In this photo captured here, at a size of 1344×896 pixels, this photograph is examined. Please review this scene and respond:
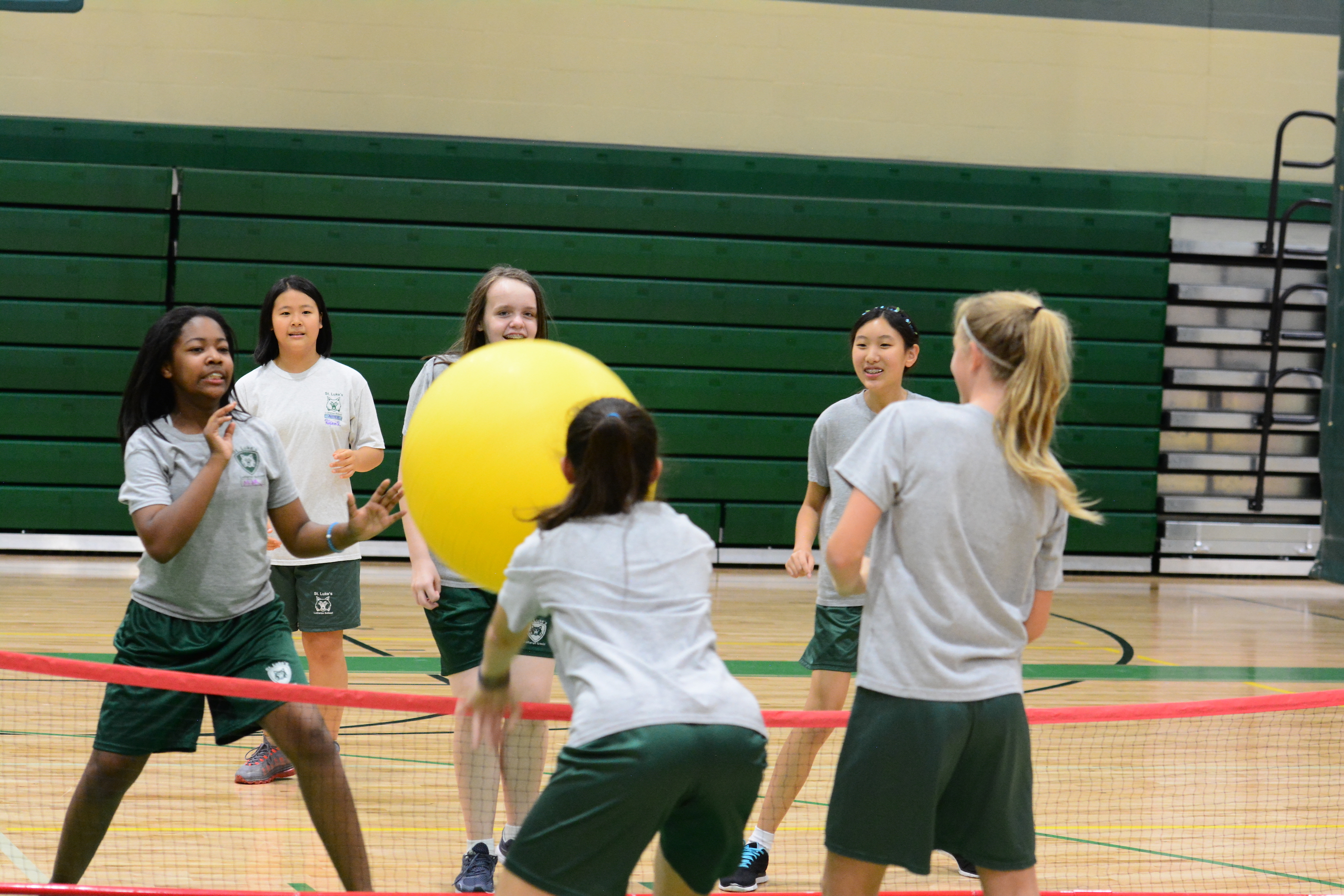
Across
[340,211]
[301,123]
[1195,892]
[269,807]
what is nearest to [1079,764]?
[1195,892]

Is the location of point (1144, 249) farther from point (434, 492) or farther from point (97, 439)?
point (434, 492)

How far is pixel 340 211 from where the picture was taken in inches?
388

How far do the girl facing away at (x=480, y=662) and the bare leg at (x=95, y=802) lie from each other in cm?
75

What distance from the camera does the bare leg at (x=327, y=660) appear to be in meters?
4.27

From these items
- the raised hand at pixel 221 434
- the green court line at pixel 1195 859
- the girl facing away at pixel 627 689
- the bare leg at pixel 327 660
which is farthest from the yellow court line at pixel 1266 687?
the raised hand at pixel 221 434

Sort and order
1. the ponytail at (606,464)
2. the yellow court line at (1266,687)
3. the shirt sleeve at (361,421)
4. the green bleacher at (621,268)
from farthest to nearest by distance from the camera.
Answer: the green bleacher at (621,268), the yellow court line at (1266,687), the shirt sleeve at (361,421), the ponytail at (606,464)

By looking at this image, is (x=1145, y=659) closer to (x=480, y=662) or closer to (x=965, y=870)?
(x=965, y=870)

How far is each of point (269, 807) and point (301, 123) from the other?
7247 millimetres

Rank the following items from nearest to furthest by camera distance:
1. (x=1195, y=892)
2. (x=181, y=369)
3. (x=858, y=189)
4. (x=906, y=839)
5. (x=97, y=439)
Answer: (x=906, y=839)
(x=181, y=369)
(x=1195, y=892)
(x=97, y=439)
(x=858, y=189)

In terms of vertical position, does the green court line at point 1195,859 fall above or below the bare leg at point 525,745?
below

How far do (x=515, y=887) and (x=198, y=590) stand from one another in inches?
47.2

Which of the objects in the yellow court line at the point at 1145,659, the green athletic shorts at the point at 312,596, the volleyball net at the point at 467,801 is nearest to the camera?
the volleyball net at the point at 467,801

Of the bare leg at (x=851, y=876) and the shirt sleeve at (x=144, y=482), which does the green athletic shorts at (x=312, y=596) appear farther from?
the bare leg at (x=851, y=876)

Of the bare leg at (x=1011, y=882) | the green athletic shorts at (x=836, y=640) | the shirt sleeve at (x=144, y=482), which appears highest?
the shirt sleeve at (x=144, y=482)
